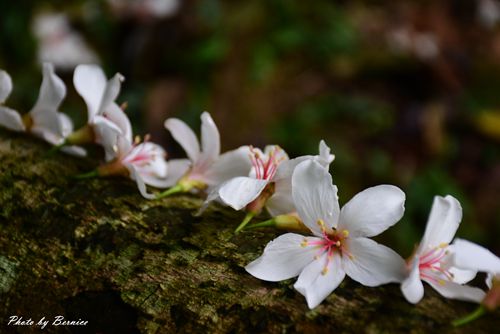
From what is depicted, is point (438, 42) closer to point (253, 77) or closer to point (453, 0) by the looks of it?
point (453, 0)

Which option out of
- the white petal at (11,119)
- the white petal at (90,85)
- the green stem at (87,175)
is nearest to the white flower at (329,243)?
the green stem at (87,175)

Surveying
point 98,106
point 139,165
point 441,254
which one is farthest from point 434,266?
point 98,106

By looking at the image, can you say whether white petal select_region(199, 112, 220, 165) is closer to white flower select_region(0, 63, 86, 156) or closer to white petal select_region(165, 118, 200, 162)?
white petal select_region(165, 118, 200, 162)

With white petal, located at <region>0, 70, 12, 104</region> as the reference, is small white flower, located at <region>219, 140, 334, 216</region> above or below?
below

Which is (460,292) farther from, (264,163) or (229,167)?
(229,167)

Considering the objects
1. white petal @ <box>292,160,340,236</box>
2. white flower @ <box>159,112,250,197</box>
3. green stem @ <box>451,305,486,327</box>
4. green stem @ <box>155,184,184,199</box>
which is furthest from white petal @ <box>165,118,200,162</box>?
green stem @ <box>451,305,486,327</box>

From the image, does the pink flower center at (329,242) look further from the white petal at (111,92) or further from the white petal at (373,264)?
the white petal at (111,92)
